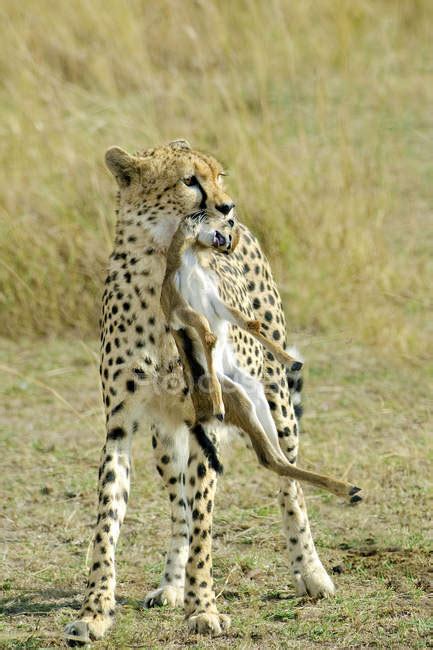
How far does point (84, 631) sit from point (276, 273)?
313 cm

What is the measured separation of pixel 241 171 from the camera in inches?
243

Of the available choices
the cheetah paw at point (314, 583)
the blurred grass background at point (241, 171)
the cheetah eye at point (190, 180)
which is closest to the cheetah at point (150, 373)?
the cheetah eye at point (190, 180)

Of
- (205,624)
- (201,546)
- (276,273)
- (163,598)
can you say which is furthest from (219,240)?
(276,273)

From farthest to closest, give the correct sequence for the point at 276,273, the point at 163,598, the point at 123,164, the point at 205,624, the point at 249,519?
1. the point at 276,273
2. the point at 249,519
3. the point at 163,598
4. the point at 123,164
5. the point at 205,624

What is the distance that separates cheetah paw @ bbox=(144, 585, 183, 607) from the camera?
11.8 ft

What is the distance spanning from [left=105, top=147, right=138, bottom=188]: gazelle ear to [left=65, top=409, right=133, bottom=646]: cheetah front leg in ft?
1.93

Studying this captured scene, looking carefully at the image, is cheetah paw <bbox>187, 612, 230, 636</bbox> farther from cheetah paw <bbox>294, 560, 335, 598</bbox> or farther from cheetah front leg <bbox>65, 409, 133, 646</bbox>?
cheetah paw <bbox>294, 560, 335, 598</bbox>

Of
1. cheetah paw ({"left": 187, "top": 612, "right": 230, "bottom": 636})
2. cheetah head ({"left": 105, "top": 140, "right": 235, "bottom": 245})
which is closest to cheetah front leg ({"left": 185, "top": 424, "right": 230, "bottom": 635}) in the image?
cheetah paw ({"left": 187, "top": 612, "right": 230, "bottom": 636})

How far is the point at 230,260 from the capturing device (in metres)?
3.84

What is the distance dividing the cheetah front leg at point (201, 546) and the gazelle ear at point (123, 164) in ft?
2.13

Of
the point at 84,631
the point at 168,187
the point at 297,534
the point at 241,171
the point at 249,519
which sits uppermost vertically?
the point at 241,171

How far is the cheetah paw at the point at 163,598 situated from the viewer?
11.8 feet

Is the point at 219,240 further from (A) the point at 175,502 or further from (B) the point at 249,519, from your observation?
(B) the point at 249,519

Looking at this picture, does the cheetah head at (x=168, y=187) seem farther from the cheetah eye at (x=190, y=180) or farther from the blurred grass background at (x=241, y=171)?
the blurred grass background at (x=241, y=171)
